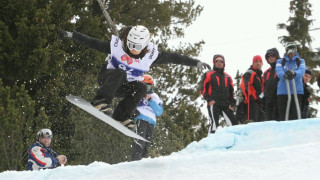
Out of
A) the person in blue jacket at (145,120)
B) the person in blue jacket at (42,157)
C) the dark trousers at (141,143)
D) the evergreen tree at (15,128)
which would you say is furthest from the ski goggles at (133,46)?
the evergreen tree at (15,128)

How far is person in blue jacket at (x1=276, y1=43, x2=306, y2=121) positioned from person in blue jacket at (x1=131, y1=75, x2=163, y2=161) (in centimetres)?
180

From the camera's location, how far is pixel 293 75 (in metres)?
7.44

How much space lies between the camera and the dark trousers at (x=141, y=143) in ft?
21.6

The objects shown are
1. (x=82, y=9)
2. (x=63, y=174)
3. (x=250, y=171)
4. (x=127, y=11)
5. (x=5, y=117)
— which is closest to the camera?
(x=250, y=171)

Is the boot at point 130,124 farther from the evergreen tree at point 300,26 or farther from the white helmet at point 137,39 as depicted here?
the evergreen tree at point 300,26

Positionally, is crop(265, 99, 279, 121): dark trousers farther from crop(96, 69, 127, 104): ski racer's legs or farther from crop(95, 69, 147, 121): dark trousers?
crop(96, 69, 127, 104): ski racer's legs

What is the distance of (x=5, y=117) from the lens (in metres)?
8.59

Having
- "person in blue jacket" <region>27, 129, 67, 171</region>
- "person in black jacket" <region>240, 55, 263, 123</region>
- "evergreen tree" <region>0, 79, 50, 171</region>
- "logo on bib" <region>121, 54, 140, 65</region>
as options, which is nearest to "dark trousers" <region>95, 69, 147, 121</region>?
"logo on bib" <region>121, 54, 140, 65</region>

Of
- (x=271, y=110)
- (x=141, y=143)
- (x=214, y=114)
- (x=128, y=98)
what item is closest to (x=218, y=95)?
(x=214, y=114)

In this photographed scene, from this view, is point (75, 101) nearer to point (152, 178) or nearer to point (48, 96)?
point (152, 178)

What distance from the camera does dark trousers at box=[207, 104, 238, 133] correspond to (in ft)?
26.2

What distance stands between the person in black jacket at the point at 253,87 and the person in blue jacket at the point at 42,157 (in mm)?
3195

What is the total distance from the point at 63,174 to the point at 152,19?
13.8 m

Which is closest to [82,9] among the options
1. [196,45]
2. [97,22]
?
[97,22]
